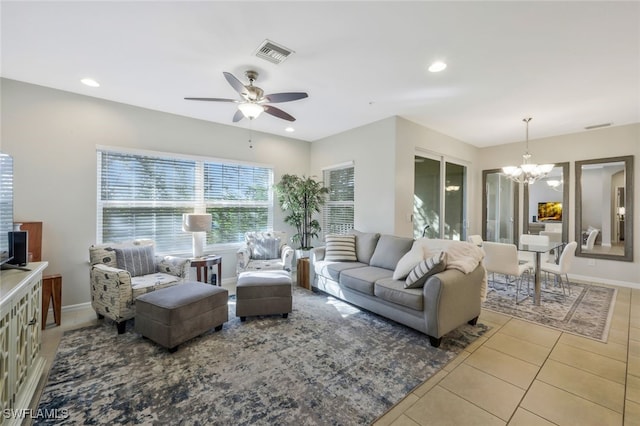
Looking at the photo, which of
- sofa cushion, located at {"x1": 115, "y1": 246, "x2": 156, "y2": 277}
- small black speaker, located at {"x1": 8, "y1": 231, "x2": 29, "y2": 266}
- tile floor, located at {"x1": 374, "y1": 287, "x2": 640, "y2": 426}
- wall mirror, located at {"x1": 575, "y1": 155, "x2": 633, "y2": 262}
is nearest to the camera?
tile floor, located at {"x1": 374, "y1": 287, "x2": 640, "y2": 426}

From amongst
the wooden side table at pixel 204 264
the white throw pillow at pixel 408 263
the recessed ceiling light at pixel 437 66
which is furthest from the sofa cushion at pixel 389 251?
the wooden side table at pixel 204 264

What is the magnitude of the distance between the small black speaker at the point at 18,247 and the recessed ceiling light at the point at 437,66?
153 inches

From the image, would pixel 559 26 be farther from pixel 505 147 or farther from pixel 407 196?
pixel 505 147

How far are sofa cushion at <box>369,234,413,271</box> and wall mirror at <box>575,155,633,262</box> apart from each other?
3.90 meters

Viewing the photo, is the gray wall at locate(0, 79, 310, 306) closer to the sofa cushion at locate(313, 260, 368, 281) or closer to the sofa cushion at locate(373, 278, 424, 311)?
the sofa cushion at locate(313, 260, 368, 281)

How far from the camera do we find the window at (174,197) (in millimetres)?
3695

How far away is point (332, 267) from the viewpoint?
3713 mm

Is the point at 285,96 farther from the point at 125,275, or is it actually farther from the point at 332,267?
the point at 125,275

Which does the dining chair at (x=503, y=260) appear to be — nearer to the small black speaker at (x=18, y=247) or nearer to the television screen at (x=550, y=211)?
the television screen at (x=550, y=211)

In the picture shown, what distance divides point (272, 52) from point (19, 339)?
285 cm

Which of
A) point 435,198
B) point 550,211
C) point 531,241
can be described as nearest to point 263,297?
point 435,198

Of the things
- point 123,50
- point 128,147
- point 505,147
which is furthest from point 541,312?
A: point 128,147

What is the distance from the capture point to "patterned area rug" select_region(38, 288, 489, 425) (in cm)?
174

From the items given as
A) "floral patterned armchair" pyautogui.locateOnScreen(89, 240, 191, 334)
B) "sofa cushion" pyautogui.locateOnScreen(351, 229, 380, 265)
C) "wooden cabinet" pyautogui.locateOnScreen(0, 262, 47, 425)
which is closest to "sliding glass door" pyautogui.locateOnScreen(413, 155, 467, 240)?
"sofa cushion" pyautogui.locateOnScreen(351, 229, 380, 265)
